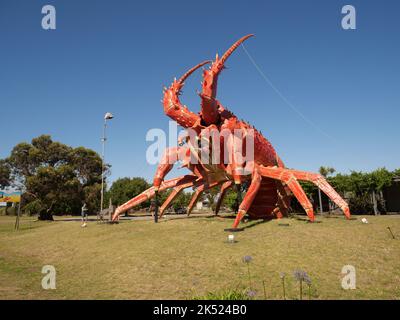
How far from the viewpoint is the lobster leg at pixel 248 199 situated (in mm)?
13531

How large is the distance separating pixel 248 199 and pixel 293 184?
2.43 m

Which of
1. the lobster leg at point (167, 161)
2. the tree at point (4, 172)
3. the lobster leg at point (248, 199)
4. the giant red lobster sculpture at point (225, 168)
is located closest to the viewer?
the lobster leg at point (248, 199)

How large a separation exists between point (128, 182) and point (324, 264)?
63097mm

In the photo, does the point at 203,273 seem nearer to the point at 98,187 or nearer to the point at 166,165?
the point at 166,165

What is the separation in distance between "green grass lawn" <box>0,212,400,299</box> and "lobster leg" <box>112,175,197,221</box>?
3.57 metres

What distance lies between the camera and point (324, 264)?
8.41 m

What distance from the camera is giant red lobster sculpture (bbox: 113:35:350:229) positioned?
14477 millimetres

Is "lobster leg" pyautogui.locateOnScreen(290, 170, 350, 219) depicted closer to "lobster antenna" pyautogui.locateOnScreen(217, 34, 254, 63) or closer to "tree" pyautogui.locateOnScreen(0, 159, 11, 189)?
"lobster antenna" pyautogui.locateOnScreen(217, 34, 254, 63)

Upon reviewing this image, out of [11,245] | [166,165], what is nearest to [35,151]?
[11,245]

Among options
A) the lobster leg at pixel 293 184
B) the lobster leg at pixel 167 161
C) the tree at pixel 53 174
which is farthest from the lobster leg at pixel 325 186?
the tree at pixel 53 174

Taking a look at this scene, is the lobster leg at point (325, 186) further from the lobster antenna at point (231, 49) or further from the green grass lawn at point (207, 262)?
the lobster antenna at point (231, 49)

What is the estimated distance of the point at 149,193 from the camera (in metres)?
17.9

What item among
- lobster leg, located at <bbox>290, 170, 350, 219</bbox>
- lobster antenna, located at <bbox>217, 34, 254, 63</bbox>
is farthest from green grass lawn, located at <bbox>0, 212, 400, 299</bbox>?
lobster antenna, located at <bbox>217, 34, 254, 63</bbox>

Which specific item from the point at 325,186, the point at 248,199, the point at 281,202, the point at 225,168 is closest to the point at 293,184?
the point at 325,186
